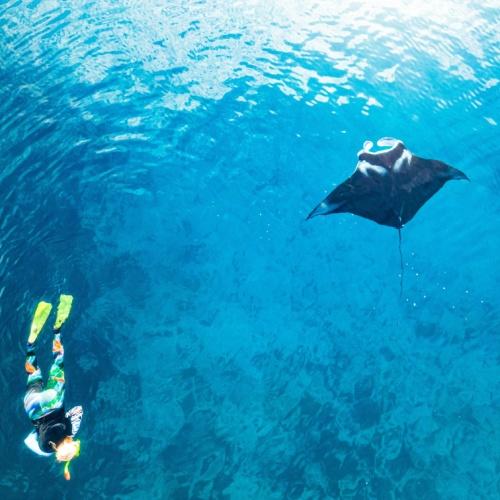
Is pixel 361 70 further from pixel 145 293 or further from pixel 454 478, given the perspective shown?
pixel 454 478

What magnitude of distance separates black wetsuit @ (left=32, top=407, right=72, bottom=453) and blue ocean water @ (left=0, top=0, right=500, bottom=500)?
17.1 feet

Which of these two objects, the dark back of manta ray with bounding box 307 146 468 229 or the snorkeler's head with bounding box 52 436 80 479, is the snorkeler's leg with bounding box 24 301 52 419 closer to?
the snorkeler's head with bounding box 52 436 80 479

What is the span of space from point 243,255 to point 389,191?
7.98 m

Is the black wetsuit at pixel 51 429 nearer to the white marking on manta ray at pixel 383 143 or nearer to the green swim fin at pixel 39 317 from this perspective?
the green swim fin at pixel 39 317

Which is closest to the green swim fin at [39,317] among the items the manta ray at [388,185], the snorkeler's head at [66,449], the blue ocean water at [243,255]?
the snorkeler's head at [66,449]

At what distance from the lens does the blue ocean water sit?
35.6 ft

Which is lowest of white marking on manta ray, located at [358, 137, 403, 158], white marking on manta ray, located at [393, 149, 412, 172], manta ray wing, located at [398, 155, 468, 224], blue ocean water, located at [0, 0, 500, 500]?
blue ocean water, located at [0, 0, 500, 500]

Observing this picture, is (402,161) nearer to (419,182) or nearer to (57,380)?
(419,182)

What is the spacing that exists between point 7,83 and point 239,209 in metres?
8.37

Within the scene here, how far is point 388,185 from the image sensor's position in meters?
5.75

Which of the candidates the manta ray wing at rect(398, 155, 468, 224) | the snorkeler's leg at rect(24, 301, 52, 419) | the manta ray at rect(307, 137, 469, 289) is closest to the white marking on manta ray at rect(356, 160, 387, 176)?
the manta ray at rect(307, 137, 469, 289)

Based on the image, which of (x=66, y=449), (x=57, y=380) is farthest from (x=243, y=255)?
(x=66, y=449)

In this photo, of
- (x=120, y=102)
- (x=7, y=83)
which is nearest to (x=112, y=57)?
(x=120, y=102)

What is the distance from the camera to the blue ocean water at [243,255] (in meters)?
10.9
